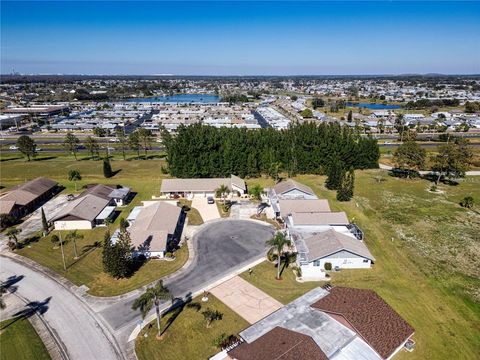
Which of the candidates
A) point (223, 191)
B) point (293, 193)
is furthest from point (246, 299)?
point (293, 193)

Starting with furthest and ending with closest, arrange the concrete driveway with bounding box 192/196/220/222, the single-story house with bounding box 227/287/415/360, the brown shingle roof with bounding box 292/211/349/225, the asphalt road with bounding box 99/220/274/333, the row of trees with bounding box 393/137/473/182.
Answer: the row of trees with bounding box 393/137/473/182 < the concrete driveway with bounding box 192/196/220/222 < the brown shingle roof with bounding box 292/211/349/225 < the asphalt road with bounding box 99/220/274/333 < the single-story house with bounding box 227/287/415/360

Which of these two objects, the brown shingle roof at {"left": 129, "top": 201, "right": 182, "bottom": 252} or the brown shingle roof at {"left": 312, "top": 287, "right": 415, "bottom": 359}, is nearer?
the brown shingle roof at {"left": 312, "top": 287, "right": 415, "bottom": 359}

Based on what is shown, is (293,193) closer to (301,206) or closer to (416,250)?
(301,206)

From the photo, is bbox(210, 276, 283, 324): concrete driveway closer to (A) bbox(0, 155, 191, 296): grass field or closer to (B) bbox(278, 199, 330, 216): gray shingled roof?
(A) bbox(0, 155, 191, 296): grass field

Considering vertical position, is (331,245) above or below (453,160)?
below

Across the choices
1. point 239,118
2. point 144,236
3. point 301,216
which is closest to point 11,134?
point 239,118

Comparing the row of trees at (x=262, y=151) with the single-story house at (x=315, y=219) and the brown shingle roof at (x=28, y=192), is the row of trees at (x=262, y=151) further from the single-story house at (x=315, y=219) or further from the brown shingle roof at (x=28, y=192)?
the brown shingle roof at (x=28, y=192)

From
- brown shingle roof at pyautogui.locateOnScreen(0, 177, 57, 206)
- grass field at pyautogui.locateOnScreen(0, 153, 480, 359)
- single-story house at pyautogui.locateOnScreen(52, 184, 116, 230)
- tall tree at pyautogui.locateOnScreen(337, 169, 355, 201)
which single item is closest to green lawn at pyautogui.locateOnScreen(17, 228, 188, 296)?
grass field at pyautogui.locateOnScreen(0, 153, 480, 359)
